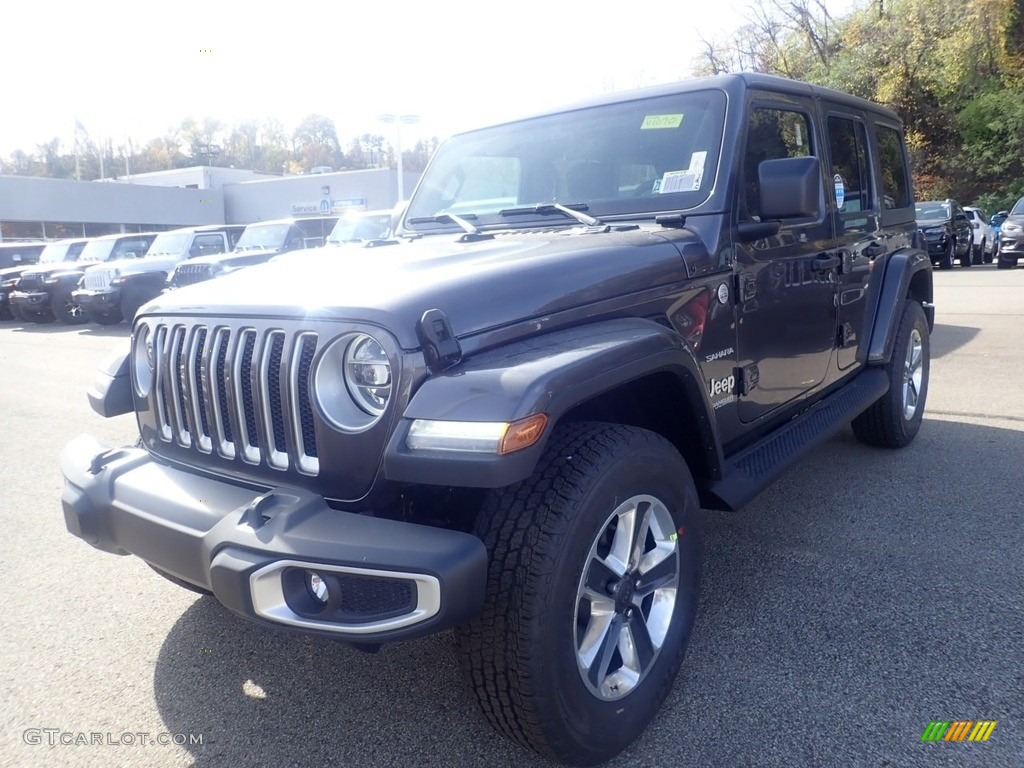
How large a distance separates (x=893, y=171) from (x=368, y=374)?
4.23 m

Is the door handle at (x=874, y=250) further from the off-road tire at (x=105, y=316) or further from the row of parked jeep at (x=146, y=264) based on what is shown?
the off-road tire at (x=105, y=316)

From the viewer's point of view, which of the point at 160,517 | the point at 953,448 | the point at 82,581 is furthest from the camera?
the point at 953,448

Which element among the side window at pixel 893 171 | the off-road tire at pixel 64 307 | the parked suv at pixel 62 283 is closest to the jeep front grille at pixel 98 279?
the parked suv at pixel 62 283

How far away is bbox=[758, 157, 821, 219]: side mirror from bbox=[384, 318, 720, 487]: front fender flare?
1006 millimetres

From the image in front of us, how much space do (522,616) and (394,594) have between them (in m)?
0.31

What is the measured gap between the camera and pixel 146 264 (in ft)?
50.1

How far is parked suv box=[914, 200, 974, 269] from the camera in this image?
60.6 feet

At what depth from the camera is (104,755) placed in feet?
8.04

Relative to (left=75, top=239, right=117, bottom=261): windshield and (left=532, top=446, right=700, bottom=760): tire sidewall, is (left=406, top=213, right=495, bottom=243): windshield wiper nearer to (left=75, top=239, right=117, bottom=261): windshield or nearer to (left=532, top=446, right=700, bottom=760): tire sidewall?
(left=532, top=446, right=700, bottom=760): tire sidewall

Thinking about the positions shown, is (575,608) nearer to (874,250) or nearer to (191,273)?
(874,250)

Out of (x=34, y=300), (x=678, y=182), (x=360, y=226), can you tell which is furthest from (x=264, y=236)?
(x=678, y=182)

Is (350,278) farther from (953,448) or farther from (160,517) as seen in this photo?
(953,448)

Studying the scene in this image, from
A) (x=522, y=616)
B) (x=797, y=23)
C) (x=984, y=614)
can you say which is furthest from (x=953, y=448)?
(x=797, y=23)

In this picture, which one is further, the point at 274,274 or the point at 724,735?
the point at 274,274
